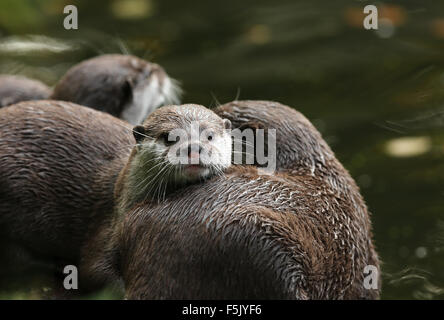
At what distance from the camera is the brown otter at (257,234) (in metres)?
2.98

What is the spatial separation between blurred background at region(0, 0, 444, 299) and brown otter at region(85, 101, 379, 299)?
2.10ft

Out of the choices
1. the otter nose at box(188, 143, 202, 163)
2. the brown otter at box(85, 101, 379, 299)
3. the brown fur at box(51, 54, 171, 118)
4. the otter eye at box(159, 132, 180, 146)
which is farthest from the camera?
the brown fur at box(51, 54, 171, 118)

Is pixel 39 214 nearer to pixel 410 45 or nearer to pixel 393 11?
pixel 410 45

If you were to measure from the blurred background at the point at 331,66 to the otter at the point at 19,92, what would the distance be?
83 cm

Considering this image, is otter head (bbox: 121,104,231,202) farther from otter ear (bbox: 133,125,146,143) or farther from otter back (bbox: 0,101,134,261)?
otter back (bbox: 0,101,134,261)

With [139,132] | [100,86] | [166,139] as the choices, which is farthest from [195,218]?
[100,86]

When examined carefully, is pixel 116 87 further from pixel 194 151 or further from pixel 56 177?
pixel 194 151

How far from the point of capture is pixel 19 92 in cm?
572

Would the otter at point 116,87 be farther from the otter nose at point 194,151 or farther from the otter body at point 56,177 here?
the otter nose at point 194,151

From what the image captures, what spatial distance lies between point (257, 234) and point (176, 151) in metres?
0.53

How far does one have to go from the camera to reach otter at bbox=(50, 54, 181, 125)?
5.31 m

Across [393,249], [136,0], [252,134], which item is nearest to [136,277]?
[252,134]

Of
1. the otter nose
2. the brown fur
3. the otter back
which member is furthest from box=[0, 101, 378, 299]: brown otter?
the brown fur

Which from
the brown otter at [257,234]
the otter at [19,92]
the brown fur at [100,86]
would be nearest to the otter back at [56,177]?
the brown otter at [257,234]
